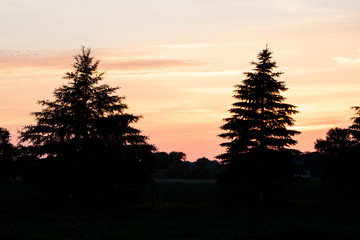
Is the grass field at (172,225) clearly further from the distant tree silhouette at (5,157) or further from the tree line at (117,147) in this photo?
the distant tree silhouette at (5,157)

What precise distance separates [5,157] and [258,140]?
191 feet

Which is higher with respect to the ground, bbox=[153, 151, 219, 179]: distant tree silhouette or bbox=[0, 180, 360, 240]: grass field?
bbox=[153, 151, 219, 179]: distant tree silhouette

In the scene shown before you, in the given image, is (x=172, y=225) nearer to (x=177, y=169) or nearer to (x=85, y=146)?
(x=85, y=146)

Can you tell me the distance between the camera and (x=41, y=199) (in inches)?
1419

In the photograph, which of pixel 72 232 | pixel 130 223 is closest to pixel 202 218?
pixel 130 223

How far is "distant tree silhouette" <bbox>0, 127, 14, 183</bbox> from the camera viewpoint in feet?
274

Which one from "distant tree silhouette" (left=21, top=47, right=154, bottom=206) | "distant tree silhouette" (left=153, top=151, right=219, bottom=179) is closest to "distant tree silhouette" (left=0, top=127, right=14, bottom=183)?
"distant tree silhouette" (left=21, top=47, right=154, bottom=206)

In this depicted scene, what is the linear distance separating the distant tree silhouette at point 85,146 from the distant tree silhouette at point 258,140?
6940mm

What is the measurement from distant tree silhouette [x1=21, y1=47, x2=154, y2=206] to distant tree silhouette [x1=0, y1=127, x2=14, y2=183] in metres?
47.8

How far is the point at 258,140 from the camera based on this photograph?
39.3 metres

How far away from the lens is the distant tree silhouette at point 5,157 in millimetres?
83375

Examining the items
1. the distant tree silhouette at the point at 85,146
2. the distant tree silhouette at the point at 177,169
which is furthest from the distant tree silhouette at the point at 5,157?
the distant tree silhouette at the point at 177,169

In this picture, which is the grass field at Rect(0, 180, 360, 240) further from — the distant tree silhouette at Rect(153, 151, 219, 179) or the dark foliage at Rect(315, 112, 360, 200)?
the distant tree silhouette at Rect(153, 151, 219, 179)

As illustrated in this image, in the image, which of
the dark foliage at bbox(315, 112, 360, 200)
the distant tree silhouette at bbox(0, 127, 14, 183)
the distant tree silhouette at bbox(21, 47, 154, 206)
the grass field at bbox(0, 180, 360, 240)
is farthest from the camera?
the distant tree silhouette at bbox(0, 127, 14, 183)
